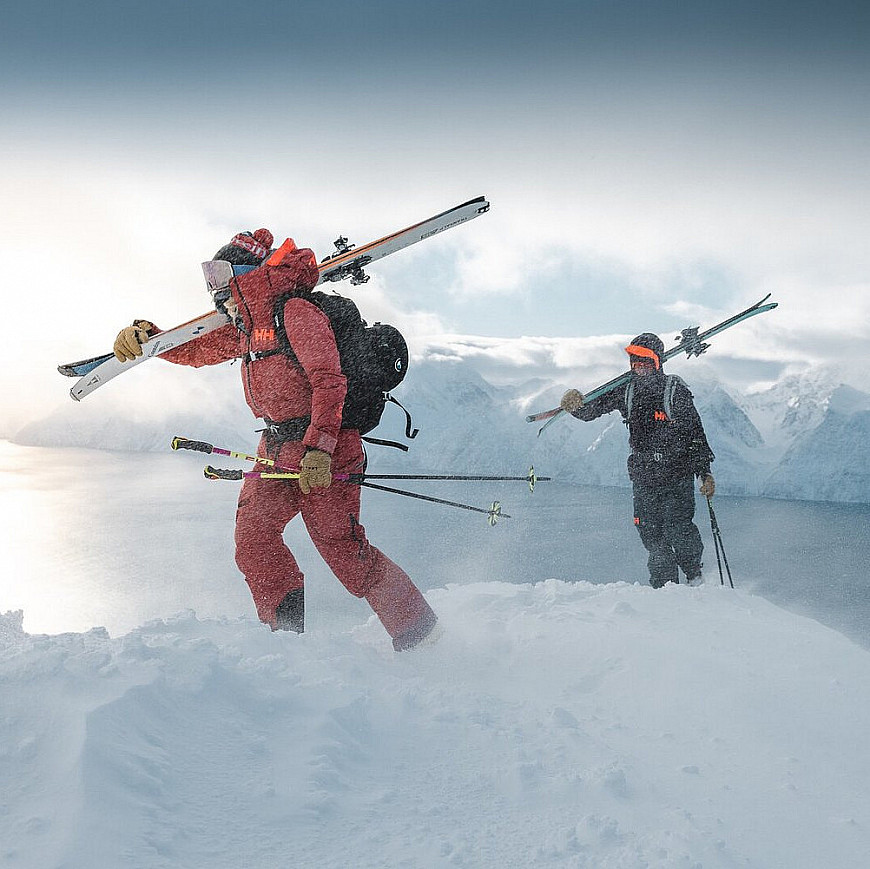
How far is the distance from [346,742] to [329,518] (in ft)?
4.96

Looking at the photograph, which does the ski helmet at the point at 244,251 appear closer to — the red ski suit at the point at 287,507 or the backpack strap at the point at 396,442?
the red ski suit at the point at 287,507

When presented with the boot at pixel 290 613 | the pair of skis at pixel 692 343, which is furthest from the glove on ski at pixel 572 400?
the boot at pixel 290 613

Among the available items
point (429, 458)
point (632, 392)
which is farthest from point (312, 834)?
point (429, 458)

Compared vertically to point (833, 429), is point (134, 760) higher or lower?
higher

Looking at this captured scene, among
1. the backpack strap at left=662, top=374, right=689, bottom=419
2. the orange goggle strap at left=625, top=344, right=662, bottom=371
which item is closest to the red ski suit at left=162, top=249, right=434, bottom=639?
the backpack strap at left=662, top=374, right=689, bottom=419

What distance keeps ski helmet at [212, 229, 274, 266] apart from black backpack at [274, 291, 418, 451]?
36 centimetres

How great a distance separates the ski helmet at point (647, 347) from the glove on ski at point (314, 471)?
3.68 m

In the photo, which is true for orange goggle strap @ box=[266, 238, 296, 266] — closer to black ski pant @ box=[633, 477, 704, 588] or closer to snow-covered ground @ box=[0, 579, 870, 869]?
snow-covered ground @ box=[0, 579, 870, 869]

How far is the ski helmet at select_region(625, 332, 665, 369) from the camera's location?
18.6 ft

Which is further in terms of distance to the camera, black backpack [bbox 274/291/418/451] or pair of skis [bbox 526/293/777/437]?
pair of skis [bbox 526/293/777/437]

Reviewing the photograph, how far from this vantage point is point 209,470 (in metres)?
3.38

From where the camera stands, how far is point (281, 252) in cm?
339

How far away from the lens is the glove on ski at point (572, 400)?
590 centimetres

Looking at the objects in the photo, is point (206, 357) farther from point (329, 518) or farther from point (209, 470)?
point (329, 518)
